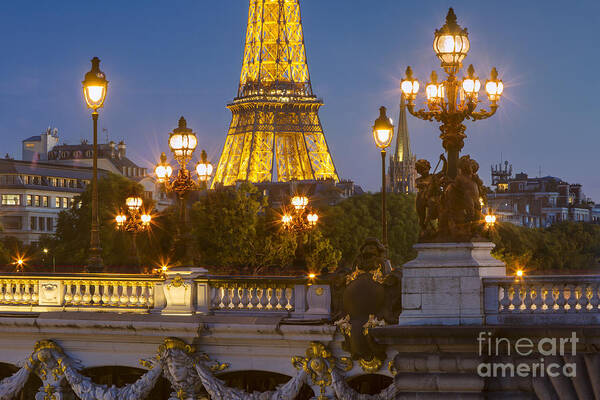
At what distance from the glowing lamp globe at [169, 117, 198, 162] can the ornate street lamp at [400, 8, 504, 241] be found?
5.06 m

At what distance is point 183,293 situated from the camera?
26.0m

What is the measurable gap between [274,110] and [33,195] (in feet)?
113

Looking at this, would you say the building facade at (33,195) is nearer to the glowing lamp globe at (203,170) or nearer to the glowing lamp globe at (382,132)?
the glowing lamp globe at (203,170)

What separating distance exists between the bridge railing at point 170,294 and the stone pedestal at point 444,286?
3.63m

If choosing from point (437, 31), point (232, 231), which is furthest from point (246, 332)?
point (232, 231)

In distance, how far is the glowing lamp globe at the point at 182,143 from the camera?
1198 inches

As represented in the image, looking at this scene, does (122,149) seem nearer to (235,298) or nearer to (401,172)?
(401,172)

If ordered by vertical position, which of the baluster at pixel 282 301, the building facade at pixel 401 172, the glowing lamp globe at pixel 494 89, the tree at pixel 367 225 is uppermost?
the building facade at pixel 401 172

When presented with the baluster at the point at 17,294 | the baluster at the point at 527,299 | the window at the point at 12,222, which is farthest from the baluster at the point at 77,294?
the window at the point at 12,222

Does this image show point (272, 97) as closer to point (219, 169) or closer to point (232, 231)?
point (219, 169)

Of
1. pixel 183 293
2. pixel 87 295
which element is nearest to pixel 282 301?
pixel 183 293

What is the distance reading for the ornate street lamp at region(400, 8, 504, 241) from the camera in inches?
867

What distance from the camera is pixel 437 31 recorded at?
1004 inches

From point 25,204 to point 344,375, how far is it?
125581 millimetres
